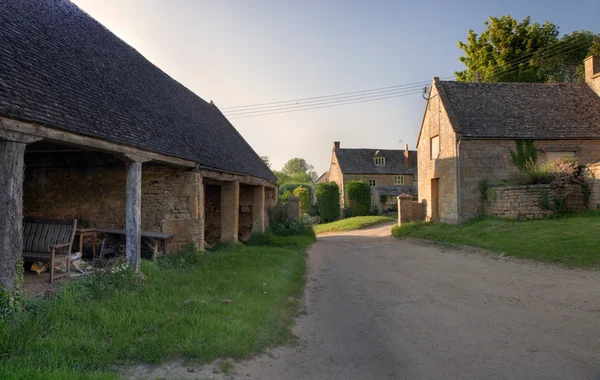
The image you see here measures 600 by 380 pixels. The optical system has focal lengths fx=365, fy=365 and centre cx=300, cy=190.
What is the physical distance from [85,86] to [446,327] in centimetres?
723

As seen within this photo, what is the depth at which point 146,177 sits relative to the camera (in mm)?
9211

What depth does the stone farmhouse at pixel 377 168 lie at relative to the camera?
39.2m

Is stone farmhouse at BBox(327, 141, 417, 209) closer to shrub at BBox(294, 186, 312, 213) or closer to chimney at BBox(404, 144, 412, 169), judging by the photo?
chimney at BBox(404, 144, 412, 169)

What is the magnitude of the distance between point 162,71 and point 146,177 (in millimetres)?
5960

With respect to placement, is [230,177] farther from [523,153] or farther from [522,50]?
[522,50]

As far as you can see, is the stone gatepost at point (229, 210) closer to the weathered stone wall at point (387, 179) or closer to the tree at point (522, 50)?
the tree at point (522, 50)

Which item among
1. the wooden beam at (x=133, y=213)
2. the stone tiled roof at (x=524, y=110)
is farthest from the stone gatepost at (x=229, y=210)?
the stone tiled roof at (x=524, y=110)

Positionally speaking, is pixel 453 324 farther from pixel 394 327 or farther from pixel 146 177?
pixel 146 177

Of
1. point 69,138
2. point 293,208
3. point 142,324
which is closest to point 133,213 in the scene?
point 69,138

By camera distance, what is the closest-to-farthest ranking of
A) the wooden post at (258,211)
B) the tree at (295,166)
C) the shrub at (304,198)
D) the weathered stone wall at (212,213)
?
1. the weathered stone wall at (212,213)
2. the wooden post at (258,211)
3. the shrub at (304,198)
4. the tree at (295,166)

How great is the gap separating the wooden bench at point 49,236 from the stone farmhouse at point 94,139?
727 millimetres

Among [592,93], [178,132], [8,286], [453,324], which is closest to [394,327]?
[453,324]

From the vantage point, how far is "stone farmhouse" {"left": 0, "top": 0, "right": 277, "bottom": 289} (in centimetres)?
453

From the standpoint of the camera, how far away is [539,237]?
1097cm
